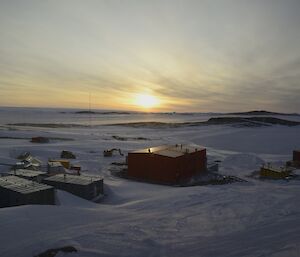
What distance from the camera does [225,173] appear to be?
83.3ft

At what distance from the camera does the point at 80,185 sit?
15516 mm

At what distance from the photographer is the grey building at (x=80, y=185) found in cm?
1542

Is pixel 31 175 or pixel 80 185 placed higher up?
pixel 31 175

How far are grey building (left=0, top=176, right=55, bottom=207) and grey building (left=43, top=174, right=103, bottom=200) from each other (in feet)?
7.41

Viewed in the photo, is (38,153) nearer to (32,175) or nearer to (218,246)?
(32,175)

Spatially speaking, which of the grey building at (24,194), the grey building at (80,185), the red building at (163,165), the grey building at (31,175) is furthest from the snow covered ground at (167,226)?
the red building at (163,165)

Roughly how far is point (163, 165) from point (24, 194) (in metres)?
10.8

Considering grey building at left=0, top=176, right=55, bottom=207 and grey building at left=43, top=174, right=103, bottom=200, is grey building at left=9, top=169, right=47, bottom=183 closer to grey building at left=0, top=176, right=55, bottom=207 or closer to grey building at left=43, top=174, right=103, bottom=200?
grey building at left=43, top=174, right=103, bottom=200

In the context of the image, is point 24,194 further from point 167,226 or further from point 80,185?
point 167,226

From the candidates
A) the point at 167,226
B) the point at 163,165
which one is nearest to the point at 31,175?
the point at 163,165

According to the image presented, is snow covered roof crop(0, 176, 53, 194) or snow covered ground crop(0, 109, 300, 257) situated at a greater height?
snow covered roof crop(0, 176, 53, 194)

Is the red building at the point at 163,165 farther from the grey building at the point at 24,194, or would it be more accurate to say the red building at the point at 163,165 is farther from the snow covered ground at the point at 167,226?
the grey building at the point at 24,194

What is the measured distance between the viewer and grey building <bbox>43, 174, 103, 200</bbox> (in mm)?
15422

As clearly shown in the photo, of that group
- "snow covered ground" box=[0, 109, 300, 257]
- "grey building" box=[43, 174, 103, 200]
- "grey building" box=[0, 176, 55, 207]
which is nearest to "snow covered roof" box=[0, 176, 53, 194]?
"grey building" box=[0, 176, 55, 207]
